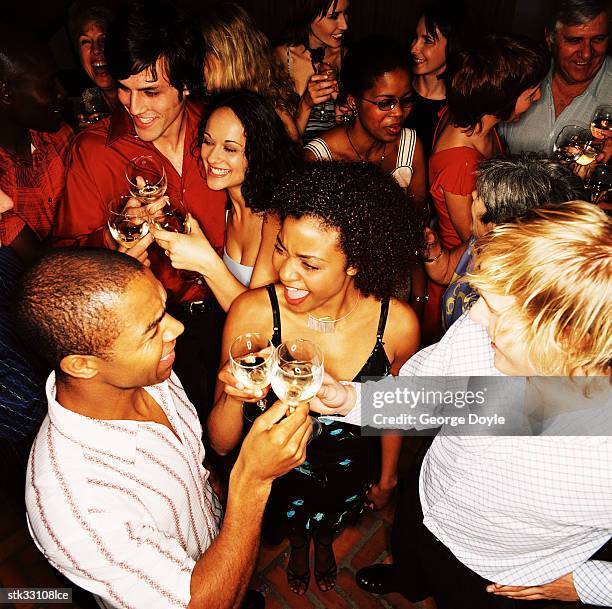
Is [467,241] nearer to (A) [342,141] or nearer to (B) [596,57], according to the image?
(A) [342,141]

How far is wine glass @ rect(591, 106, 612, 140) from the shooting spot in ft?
10.1

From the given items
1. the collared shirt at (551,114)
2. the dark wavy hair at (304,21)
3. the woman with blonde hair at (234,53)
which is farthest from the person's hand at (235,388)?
the dark wavy hair at (304,21)

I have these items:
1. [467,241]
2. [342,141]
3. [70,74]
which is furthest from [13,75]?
[467,241]

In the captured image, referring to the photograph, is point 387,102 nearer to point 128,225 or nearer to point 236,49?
point 236,49

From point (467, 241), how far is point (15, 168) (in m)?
2.53

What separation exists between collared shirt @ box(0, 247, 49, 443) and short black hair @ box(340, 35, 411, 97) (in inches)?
88.6

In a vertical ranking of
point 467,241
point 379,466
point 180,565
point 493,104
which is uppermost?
point 493,104

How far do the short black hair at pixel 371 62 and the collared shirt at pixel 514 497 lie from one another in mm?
1867

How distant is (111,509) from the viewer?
1.37m

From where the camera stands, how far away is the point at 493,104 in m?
2.80

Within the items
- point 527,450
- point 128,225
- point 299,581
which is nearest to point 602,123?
point 527,450

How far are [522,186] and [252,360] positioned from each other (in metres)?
1.41

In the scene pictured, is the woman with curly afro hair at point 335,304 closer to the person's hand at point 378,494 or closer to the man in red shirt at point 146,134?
the person's hand at point 378,494

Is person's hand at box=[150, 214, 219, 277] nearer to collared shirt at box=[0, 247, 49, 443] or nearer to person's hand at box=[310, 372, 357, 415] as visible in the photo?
collared shirt at box=[0, 247, 49, 443]
